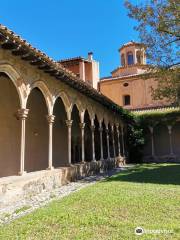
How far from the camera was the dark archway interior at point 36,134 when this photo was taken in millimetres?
12660

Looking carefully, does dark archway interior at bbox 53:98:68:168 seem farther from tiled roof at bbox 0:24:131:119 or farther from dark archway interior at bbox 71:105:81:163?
tiled roof at bbox 0:24:131:119

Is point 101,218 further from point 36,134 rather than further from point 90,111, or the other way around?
point 90,111

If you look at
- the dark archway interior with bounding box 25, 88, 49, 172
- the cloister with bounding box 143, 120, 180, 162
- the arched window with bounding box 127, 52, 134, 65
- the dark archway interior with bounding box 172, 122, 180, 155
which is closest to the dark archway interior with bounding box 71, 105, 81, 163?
the dark archway interior with bounding box 25, 88, 49, 172

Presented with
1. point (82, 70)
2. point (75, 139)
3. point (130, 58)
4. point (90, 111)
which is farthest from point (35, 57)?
point (130, 58)

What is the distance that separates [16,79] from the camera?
26.1 ft

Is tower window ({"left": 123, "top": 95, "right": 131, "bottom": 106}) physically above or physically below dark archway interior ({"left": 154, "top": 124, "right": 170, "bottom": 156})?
above

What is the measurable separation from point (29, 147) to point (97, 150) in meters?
9.56

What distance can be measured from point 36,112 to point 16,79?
18.4 feet

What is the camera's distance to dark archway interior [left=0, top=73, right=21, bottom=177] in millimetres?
10750

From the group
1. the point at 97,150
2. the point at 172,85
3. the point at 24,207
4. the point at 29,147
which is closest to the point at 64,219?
the point at 24,207

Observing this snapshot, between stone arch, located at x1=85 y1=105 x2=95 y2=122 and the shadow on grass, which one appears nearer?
the shadow on grass

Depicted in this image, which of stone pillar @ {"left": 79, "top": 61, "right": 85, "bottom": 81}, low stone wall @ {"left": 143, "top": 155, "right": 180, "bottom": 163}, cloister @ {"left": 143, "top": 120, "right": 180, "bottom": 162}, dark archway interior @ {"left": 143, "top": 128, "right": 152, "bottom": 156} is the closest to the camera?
low stone wall @ {"left": 143, "top": 155, "right": 180, "bottom": 163}

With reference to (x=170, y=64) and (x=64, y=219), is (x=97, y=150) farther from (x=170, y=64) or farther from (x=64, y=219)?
(x=64, y=219)

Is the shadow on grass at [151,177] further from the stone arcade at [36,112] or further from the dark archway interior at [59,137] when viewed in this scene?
the dark archway interior at [59,137]
